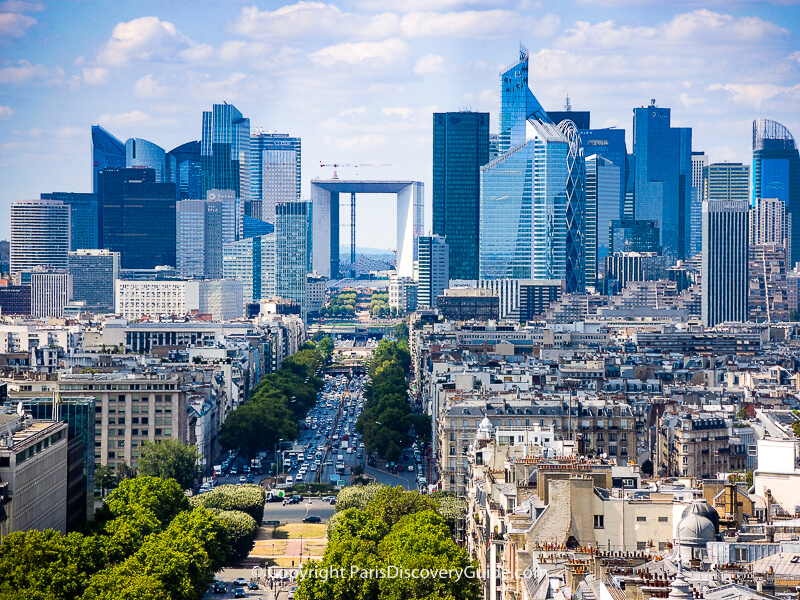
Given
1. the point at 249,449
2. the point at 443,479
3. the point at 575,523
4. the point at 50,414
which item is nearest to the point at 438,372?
the point at 249,449

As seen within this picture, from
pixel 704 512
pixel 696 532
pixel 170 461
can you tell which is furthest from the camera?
pixel 170 461

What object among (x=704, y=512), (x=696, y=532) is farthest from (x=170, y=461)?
(x=696, y=532)

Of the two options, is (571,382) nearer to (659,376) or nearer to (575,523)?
(659,376)

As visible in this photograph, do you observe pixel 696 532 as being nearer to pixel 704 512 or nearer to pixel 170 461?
pixel 704 512

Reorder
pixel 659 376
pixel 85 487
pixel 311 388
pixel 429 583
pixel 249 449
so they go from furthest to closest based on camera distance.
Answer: pixel 311 388
pixel 659 376
pixel 249 449
pixel 85 487
pixel 429 583

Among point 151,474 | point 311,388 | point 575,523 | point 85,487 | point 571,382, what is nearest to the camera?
point 575,523
